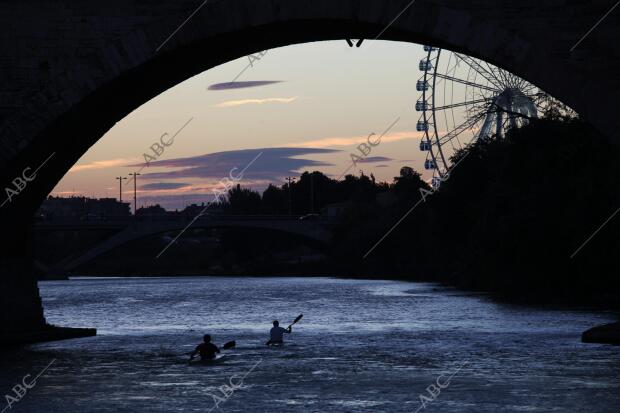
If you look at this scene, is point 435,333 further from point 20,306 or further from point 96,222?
point 96,222

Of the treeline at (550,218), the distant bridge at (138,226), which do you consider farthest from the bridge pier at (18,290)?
the distant bridge at (138,226)

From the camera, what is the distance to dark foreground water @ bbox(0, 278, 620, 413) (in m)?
23.4

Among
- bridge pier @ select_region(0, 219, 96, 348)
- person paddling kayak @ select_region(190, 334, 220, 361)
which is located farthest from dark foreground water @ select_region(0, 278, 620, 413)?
bridge pier @ select_region(0, 219, 96, 348)

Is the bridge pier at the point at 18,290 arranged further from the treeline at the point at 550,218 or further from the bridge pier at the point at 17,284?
the treeline at the point at 550,218

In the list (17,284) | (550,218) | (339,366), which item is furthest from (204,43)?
(550,218)

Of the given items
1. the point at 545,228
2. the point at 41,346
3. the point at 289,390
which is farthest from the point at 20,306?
the point at 545,228

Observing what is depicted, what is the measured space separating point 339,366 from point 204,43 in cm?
804

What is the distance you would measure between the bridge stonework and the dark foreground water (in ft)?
16.4

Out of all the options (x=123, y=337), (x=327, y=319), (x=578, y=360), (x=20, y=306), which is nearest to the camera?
(x=578, y=360)

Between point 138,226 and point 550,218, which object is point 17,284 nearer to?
point 550,218

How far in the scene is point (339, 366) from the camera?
99.0ft

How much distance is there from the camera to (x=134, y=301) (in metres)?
74.9

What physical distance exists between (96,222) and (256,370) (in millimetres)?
91724

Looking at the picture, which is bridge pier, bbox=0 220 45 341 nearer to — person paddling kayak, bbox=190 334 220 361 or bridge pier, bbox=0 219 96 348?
bridge pier, bbox=0 219 96 348
